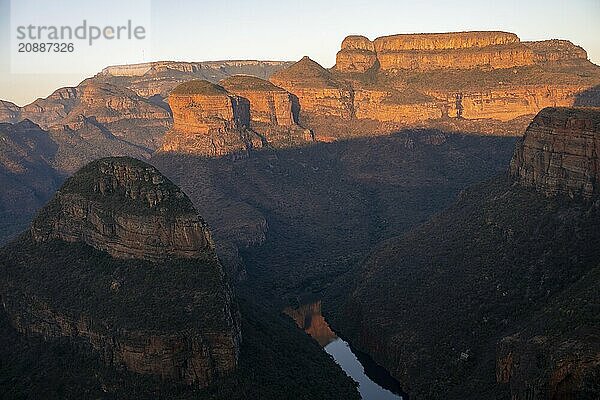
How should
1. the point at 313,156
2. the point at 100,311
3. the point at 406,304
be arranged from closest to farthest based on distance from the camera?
the point at 100,311, the point at 406,304, the point at 313,156

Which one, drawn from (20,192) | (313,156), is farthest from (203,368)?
(20,192)

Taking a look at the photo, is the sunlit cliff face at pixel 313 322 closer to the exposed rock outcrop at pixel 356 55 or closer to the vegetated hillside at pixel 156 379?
the vegetated hillside at pixel 156 379

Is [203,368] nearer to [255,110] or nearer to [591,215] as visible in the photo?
[591,215]

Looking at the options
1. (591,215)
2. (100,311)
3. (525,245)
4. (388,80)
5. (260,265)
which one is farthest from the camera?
(388,80)

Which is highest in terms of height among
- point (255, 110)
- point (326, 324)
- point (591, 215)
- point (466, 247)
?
point (255, 110)

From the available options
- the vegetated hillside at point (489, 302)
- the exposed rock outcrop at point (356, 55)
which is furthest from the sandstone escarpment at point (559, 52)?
the vegetated hillside at point (489, 302)

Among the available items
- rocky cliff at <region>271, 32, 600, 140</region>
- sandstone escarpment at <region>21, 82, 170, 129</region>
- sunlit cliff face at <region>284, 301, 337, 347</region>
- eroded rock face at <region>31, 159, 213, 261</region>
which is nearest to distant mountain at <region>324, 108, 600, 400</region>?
sunlit cliff face at <region>284, 301, 337, 347</region>
